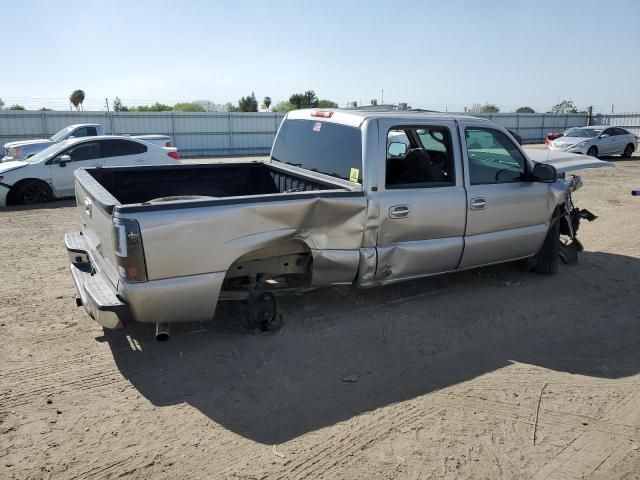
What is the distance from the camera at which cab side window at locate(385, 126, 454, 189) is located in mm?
5180

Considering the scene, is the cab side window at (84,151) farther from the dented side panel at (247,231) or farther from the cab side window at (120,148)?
the dented side panel at (247,231)

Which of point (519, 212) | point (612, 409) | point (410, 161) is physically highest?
point (410, 161)

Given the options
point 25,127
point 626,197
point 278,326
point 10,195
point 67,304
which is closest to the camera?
point 278,326

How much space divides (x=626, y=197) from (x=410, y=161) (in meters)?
10.2

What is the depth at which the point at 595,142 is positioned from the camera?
2398cm

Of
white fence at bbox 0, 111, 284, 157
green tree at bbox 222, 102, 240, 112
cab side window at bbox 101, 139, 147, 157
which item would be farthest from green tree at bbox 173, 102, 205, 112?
cab side window at bbox 101, 139, 147, 157

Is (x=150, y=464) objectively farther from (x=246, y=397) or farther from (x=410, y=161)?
(x=410, y=161)

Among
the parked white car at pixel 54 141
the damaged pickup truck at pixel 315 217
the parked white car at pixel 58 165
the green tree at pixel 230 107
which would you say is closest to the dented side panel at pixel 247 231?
the damaged pickup truck at pixel 315 217

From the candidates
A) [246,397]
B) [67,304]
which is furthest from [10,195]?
[246,397]

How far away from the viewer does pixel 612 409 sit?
12.4 feet

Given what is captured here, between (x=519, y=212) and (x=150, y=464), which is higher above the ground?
(x=519, y=212)

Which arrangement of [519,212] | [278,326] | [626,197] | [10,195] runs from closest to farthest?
[278,326] → [519,212] → [10,195] → [626,197]

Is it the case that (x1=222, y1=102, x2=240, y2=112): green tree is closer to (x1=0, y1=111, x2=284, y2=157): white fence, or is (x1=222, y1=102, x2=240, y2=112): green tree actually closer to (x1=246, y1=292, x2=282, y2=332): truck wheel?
(x1=0, y1=111, x2=284, y2=157): white fence

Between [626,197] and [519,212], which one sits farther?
[626,197]
